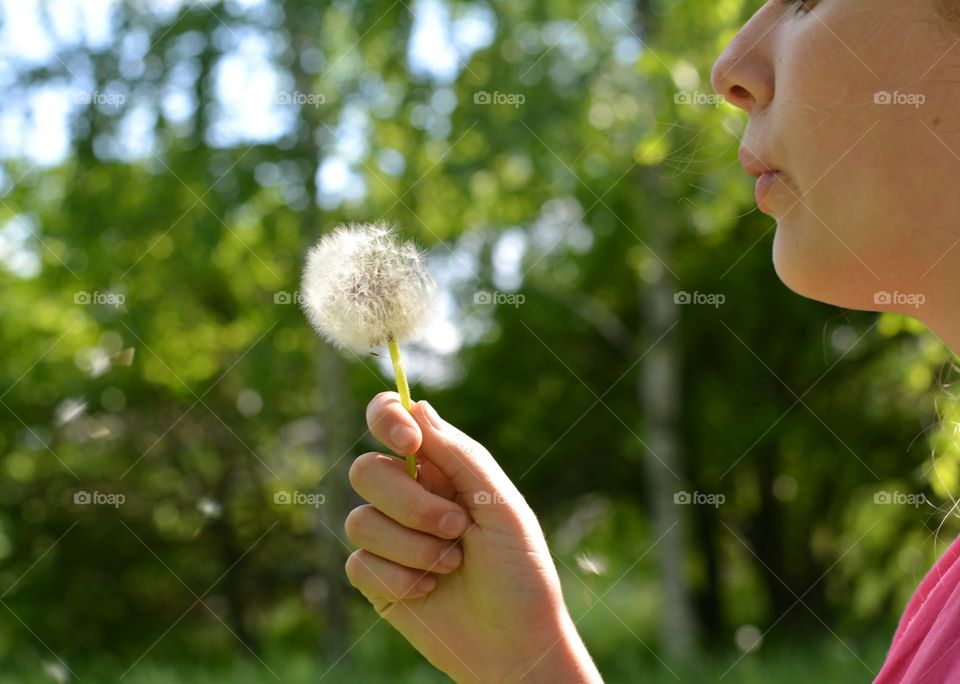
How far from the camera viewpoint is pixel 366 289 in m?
1.41

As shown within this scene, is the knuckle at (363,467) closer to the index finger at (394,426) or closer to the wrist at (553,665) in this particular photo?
the index finger at (394,426)

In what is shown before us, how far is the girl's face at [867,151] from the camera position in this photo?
41.3 inches

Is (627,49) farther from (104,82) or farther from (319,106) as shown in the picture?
(104,82)

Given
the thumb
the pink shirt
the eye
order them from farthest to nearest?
the thumb → the eye → the pink shirt

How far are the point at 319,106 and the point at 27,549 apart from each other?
5520 mm

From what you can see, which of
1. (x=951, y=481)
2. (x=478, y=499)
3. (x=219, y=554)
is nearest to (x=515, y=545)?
(x=478, y=499)

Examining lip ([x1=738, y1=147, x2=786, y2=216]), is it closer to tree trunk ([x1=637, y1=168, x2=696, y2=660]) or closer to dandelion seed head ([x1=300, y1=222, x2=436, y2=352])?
dandelion seed head ([x1=300, y1=222, x2=436, y2=352])

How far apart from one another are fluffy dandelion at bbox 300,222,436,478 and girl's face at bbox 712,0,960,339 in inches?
19.6

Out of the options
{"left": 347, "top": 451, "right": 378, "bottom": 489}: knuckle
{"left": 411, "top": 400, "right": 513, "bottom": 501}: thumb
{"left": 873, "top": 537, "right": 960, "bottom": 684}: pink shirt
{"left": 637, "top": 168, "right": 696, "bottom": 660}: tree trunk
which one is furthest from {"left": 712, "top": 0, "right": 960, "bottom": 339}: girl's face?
{"left": 637, "top": 168, "right": 696, "bottom": 660}: tree trunk

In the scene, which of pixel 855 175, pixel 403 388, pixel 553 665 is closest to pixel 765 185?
pixel 855 175

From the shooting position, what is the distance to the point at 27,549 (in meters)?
9.88

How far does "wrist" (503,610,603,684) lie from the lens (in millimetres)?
1275

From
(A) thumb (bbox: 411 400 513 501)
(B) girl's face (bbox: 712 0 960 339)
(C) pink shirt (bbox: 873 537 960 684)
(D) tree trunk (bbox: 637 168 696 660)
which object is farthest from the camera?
(D) tree trunk (bbox: 637 168 696 660)

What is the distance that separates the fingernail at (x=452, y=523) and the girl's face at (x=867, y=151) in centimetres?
47
